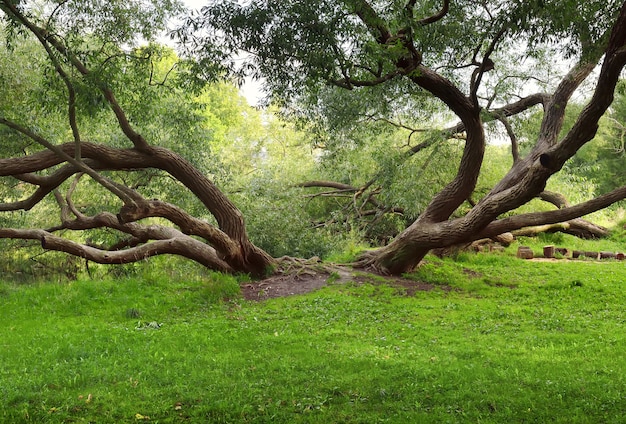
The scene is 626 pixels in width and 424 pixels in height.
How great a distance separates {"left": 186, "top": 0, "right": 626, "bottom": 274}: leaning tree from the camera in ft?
20.6

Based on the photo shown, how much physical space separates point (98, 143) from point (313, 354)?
6637 mm

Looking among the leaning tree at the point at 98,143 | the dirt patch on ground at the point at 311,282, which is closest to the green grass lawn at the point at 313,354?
the dirt patch on ground at the point at 311,282

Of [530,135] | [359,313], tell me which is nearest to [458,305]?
[359,313]

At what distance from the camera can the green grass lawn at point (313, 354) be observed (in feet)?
15.5

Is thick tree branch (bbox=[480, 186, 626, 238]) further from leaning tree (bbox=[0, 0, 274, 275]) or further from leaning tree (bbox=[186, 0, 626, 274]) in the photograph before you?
leaning tree (bbox=[0, 0, 274, 275])

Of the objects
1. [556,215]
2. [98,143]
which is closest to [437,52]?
[556,215]

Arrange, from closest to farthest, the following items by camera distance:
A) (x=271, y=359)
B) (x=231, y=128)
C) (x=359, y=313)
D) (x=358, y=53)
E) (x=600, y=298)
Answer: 1. (x=271, y=359)
2. (x=358, y=53)
3. (x=359, y=313)
4. (x=600, y=298)
5. (x=231, y=128)

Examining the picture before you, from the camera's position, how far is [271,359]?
6355 mm

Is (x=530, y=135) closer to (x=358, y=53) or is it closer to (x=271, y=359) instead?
(x=358, y=53)

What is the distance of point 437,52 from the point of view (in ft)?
29.0

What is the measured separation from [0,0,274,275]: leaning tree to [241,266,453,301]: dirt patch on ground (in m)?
0.74

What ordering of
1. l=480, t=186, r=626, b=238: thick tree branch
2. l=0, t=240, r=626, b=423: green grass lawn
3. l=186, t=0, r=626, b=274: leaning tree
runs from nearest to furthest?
1. l=0, t=240, r=626, b=423: green grass lawn
2. l=186, t=0, r=626, b=274: leaning tree
3. l=480, t=186, r=626, b=238: thick tree branch

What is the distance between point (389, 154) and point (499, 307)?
6.47 metres

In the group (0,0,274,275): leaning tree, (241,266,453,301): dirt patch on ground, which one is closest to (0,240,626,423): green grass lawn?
(241,266,453,301): dirt patch on ground
